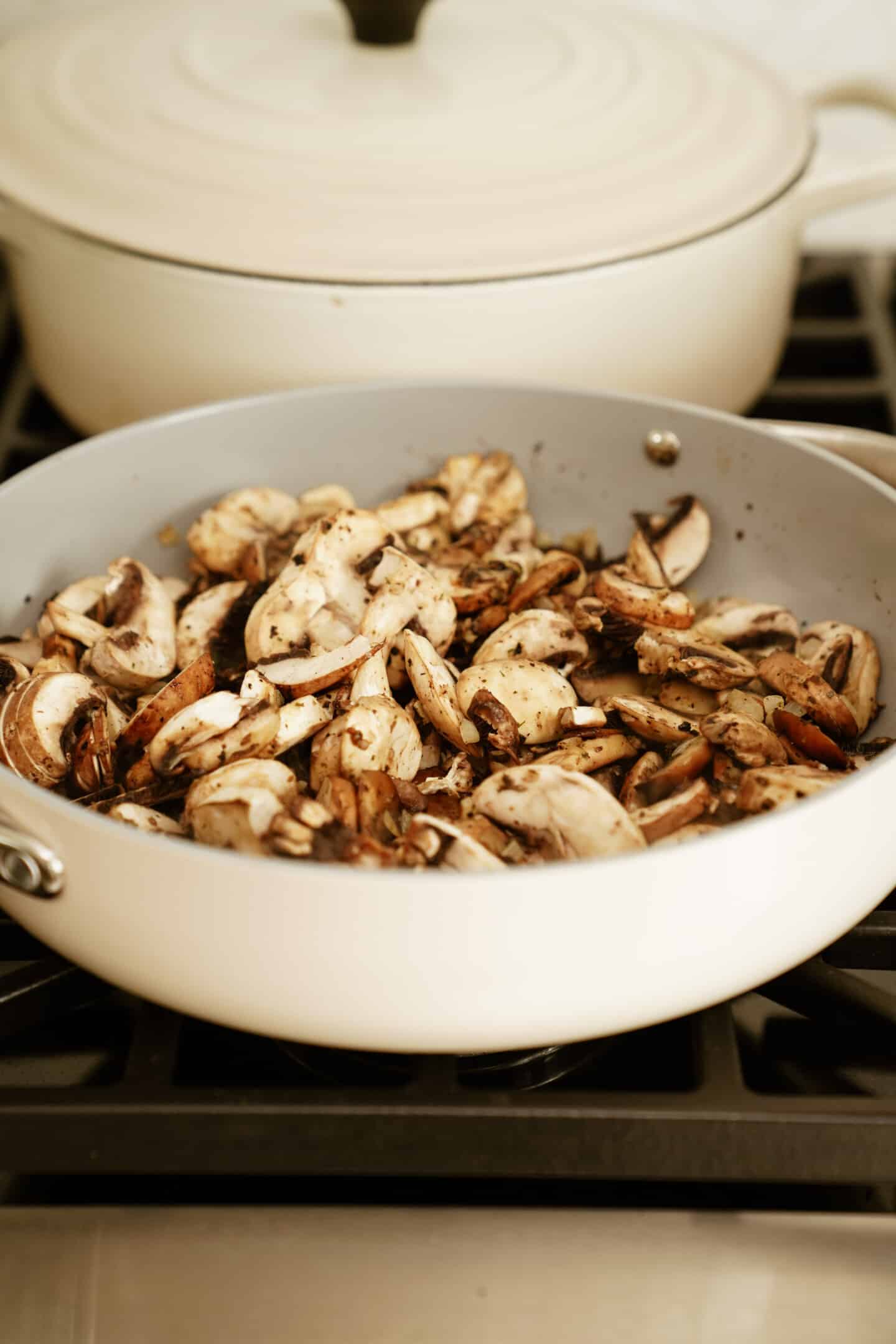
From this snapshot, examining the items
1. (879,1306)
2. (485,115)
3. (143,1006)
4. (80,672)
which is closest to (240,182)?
(485,115)

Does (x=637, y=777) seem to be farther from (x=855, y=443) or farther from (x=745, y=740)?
(x=855, y=443)

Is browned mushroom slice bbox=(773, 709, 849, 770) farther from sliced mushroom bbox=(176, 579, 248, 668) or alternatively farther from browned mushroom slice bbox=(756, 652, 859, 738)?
sliced mushroom bbox=(176, 579, 248, 668)

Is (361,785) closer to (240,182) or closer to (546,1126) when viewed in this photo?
(546,1126)

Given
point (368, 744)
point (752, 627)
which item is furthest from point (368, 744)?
point (752, 627)

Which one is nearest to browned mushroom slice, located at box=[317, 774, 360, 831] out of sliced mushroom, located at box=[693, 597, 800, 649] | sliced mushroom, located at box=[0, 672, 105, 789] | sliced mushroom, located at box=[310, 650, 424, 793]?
sliced mushroom, located at box=[310, 650, 424, 793]

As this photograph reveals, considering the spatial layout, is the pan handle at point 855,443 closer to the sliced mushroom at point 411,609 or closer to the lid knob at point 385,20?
the sliced mushroom at point 411,609

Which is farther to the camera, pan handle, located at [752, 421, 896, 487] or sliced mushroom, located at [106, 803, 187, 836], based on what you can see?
pan handle, located at [752, 421, 896, 487]

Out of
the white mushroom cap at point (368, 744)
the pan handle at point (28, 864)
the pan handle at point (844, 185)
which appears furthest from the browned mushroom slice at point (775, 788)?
the pan handle at point (844, 185)
